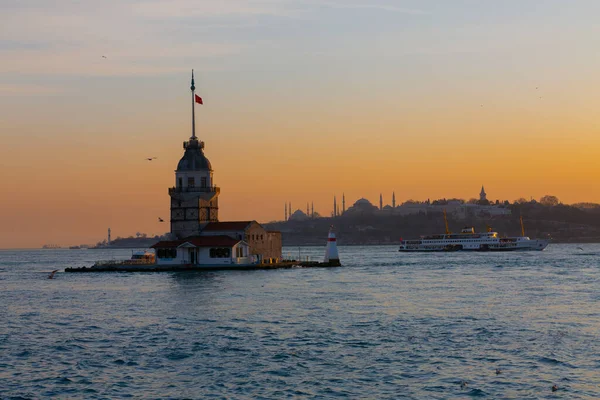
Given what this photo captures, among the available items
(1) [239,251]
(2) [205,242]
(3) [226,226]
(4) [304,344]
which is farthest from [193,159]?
(4) [304,344]

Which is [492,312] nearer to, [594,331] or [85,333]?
[594,331]

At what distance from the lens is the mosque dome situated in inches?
4195

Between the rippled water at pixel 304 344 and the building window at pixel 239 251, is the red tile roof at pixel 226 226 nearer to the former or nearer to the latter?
the building window at pixel 239 251

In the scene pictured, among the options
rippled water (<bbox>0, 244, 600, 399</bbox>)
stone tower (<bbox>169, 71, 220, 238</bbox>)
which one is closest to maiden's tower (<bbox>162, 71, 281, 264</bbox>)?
stone tower (<bbox>169, 71, 220, 238</bbox>)

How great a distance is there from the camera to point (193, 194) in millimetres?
104875

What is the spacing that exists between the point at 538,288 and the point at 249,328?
3280 centimetres

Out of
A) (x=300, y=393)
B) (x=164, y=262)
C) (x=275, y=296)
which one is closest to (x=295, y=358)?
(x=300, y=393)

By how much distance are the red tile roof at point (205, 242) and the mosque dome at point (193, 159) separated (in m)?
12.3

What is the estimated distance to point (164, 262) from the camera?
97.3 m

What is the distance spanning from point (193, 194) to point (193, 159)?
16.9ft

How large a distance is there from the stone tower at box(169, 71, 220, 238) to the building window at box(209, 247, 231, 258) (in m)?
7.60

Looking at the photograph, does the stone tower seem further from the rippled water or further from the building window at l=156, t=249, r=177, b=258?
the rippled water

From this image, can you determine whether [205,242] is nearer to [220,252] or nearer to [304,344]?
[220,252]

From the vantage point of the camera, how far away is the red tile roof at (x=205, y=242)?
95.0m
